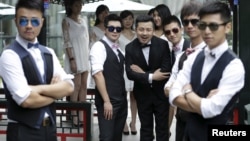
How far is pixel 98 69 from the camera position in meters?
5.65

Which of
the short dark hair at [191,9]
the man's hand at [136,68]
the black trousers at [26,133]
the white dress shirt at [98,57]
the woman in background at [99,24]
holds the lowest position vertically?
the black trousers at [26,133]

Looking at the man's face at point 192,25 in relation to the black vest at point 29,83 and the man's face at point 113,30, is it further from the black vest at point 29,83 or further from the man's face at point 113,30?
the black vest at point 29,83

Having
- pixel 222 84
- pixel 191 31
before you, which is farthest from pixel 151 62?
pixel 222 84

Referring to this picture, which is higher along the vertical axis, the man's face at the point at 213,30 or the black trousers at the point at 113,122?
the man's face at the point at 213,30

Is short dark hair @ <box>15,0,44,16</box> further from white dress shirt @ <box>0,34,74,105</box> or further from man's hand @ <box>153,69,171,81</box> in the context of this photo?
man's hand @ <box>153,69,171,81</box>

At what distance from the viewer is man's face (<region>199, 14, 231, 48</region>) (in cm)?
350

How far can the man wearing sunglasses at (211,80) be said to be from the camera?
3.41 m

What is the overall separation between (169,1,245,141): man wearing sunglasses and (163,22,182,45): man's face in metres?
1.99

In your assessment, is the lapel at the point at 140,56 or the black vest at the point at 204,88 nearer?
the black vest at the point at 204,88

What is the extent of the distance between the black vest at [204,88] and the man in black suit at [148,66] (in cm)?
216

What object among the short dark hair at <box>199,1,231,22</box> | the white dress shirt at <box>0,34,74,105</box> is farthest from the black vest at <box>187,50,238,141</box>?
the white dress shirt at <box>0,34,74,105</box>

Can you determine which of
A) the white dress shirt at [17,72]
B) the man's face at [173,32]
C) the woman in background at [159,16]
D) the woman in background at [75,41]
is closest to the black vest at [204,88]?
the white dress shirt at [17,72]

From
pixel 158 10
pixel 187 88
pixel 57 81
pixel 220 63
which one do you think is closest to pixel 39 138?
pixel 57 81

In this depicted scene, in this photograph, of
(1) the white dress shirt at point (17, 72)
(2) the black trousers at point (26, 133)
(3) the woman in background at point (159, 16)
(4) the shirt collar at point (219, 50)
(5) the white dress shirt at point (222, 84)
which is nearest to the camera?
(5) the white dress shirt at point (222, 84)
